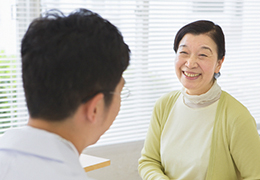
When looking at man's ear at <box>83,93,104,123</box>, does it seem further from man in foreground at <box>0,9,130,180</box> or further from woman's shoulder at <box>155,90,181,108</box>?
woman's shoulder at <box>155,90,181,108</box>

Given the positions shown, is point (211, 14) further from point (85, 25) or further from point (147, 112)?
point (85, 25)

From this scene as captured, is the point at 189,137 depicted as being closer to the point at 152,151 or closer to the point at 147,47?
the point at 152,151

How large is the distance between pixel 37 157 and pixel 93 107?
158mm

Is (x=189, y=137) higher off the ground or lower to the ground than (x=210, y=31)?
lower

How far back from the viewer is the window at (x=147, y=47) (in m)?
2.22

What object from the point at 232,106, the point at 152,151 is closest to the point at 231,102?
the point at 232,106

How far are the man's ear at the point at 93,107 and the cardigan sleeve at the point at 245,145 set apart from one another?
3.44 ft

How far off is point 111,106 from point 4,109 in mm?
1562

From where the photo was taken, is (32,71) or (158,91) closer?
(32,71)

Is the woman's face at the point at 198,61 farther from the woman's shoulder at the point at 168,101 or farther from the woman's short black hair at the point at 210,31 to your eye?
the woman's shoulder at the point at 168,101

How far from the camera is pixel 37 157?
0.70 m

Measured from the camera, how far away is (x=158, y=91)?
272 centimetres

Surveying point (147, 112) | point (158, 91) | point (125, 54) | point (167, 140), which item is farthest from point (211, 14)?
point (125, 54)

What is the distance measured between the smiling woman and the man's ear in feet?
3.45
